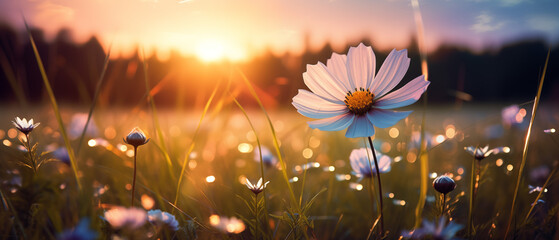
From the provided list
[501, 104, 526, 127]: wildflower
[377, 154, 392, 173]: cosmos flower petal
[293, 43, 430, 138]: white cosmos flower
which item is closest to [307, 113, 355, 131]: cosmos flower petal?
[293, 43, 430, 138]: white cosmos flower

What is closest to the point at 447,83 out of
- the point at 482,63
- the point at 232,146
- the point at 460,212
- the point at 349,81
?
the point at 482,63

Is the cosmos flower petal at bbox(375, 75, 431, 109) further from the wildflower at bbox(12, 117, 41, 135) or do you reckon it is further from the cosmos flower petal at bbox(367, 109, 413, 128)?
the wildflower at bbox(12, 117, 41, 135)

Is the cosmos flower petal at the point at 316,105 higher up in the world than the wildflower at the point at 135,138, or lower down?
lower down

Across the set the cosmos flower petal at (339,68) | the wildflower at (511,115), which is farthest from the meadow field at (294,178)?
the wildflower at (511,115)

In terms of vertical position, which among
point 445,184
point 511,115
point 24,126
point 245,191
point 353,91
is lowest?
point 511,115

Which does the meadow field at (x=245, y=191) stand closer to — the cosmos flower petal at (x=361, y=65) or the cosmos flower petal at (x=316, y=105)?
the cosmos flower petal at (x=316, y=105)

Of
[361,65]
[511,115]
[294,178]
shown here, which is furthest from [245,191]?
[511,115]

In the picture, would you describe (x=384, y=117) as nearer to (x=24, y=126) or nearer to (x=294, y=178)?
(x=294, y=178)
